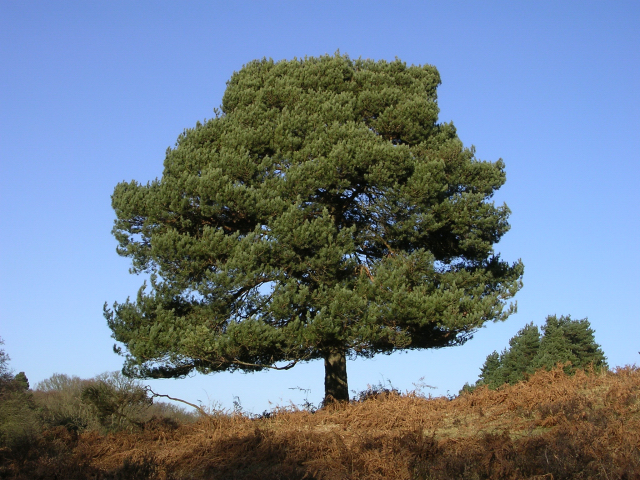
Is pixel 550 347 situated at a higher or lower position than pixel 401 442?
higher

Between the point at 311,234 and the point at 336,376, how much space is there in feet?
13.3

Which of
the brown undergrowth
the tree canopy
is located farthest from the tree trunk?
the brown undergrowth

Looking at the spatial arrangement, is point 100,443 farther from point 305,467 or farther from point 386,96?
point 386,96

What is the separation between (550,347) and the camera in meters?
42.8

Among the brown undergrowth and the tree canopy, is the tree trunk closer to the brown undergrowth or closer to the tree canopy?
the tree canopy

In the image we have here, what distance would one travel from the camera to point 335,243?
47.1ft

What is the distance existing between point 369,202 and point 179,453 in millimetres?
9129

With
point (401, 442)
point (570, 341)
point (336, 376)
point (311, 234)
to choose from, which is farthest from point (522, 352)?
point (401, 442)

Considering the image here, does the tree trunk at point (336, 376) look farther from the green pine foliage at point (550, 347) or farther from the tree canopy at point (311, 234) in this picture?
Answer: the green pine foliage at point (550, 347)

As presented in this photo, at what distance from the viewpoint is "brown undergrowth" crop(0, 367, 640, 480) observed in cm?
727

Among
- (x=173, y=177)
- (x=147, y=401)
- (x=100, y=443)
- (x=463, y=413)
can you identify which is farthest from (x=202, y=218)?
(x=463, y=413)

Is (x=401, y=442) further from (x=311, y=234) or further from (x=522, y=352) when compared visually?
(x=522, y=352)

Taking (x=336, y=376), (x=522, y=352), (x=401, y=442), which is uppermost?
(x=522, y=352)

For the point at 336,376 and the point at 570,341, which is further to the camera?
Answer: the point at 570,341
